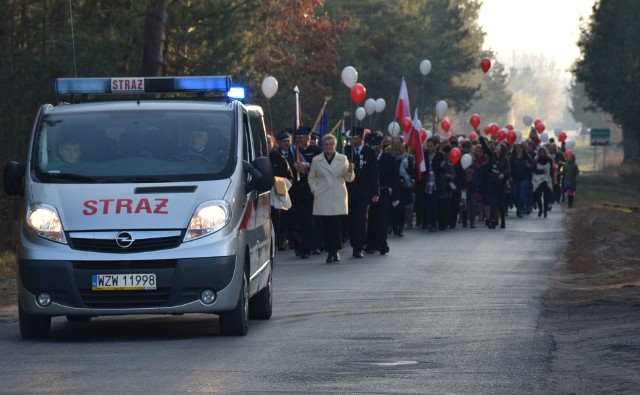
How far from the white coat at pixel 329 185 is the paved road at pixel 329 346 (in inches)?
109

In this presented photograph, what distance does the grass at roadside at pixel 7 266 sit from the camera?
19.3 metres

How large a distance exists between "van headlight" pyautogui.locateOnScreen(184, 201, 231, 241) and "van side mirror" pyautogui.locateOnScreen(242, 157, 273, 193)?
0.61m

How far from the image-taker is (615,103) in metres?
70.9

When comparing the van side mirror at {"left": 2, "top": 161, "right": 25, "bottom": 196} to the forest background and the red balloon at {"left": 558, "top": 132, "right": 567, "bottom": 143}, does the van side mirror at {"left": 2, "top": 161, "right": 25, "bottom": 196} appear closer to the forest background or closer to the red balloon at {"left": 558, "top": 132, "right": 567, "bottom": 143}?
the forest background

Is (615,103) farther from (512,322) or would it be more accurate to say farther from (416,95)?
(512,322)

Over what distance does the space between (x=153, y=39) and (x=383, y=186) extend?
7129mm

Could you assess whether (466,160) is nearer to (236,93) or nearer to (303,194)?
(303,194)

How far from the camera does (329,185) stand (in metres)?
21.5

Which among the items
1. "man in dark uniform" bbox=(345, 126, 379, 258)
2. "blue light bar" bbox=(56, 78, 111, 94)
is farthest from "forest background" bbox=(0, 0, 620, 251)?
"man in dark uniform" bbox=(345, 126, 379, 258)

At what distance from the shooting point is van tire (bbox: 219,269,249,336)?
40.1 feet

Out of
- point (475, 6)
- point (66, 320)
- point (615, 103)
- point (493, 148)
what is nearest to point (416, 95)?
point (615, 103)

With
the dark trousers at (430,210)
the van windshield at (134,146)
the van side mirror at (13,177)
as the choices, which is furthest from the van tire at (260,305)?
the dark trousers at (430,210)

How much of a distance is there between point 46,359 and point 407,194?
770 inches

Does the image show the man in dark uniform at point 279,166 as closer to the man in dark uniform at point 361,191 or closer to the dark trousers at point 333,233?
the man in dark uniform at point 361,191
